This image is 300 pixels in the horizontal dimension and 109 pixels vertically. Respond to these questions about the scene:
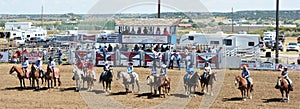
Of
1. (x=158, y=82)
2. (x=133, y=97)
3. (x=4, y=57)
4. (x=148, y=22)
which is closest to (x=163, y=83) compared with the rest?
(x=158, y=82)

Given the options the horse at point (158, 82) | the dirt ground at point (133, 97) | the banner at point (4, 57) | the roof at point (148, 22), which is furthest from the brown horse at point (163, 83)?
the banner at point (4, 57)

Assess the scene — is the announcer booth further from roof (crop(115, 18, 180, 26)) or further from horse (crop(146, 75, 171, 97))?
horse (crop(146, 75, 171, 97))

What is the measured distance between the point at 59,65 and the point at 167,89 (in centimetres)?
1564

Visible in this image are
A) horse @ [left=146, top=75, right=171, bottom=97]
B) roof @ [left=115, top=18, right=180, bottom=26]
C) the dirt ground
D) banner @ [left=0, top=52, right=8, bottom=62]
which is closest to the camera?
the dirt ground

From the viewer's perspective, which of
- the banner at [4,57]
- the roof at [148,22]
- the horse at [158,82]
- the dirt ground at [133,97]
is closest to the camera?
the dirt ground at [133,97]

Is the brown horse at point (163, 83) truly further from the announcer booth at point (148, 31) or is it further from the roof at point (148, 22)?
the roof at point (148, 22)

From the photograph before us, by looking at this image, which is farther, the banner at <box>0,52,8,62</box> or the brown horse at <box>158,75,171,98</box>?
the banner at <box>0,52,8,62</box>

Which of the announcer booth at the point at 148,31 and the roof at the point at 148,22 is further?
the roof at the point at 148,22

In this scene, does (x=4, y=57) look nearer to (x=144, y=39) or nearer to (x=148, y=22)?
(x=144, y=39)

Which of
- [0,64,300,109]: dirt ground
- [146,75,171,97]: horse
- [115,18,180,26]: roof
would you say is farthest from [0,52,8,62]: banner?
[146,75,171,97]: horse

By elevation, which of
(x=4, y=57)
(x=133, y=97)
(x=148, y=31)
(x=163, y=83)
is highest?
(x=148, y=31)

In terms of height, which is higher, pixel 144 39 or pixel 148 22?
pixel 148 22

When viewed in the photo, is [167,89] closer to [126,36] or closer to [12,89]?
[12,89]

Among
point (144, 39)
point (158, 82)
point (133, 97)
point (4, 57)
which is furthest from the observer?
point (144, 39)
